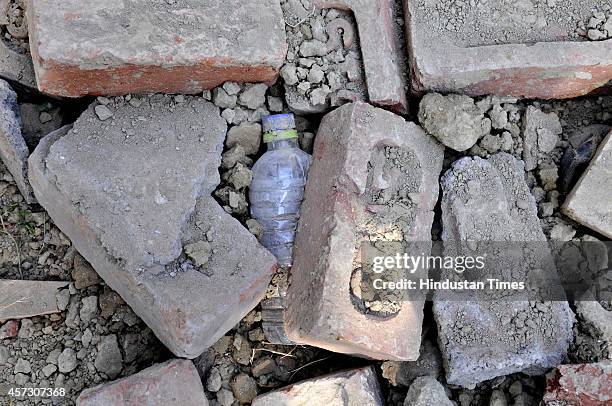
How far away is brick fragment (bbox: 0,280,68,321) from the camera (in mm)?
2668

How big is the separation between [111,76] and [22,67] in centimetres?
50

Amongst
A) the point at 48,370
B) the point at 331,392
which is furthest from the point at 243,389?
the point at 48,370

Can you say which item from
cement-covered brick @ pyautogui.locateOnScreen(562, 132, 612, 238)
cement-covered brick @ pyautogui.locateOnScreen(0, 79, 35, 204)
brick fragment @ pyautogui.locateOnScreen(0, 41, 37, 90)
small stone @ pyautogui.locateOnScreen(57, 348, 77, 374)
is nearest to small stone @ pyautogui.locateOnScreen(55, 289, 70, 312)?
small stone @ pyautogui.locateOnScreen(57, 348, 77, 374)

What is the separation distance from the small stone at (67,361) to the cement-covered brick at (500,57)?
1729mm

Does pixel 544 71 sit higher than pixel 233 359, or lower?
higher

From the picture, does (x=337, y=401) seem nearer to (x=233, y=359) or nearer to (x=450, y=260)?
(x=233, y=359)

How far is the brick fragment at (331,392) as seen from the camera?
2.54m

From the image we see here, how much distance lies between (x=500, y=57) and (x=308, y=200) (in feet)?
3.08

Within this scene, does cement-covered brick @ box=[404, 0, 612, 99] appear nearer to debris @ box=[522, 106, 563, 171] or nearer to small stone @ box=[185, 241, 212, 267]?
debris @ box=[522, 106, 563, 171]

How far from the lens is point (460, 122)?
106 inches

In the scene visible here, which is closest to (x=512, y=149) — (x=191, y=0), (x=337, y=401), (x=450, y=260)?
(x=450, y=260)

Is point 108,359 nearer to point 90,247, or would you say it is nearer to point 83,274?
point 83,274

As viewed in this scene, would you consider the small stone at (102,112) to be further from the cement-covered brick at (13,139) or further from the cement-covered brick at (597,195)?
the cement-covered brick at (597,195)

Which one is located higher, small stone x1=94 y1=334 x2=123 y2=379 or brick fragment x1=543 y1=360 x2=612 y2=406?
brick fragment x1=543 y1=360 x2=612 y2=406
